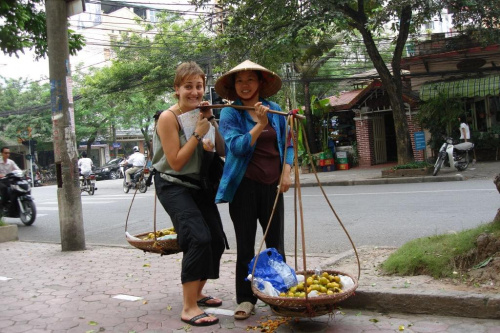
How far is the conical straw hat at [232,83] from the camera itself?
3.43 meters

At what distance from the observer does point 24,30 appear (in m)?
7.95

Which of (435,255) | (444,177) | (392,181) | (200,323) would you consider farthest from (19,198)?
(444,177)

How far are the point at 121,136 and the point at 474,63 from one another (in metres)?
32.8

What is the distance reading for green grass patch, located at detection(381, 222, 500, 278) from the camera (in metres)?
3.79

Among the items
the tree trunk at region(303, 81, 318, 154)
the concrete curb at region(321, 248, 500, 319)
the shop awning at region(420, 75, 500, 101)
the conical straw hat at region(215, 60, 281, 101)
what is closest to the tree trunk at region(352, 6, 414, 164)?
the shop awning at region(420, 75, 500, 101)

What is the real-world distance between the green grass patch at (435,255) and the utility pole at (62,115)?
4.24 meters

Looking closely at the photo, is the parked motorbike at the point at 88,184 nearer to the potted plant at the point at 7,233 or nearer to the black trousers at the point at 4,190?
the black trousers at the point at 4,190

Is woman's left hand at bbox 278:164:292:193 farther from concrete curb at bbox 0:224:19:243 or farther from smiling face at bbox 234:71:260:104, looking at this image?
concrete curb at bbox 0:224:19:243

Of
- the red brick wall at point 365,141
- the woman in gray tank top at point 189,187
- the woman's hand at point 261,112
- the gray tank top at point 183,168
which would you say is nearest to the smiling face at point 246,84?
the woman in gray tank top at point 189,187

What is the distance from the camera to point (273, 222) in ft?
11.5

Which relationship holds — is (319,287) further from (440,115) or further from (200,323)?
(440,115)

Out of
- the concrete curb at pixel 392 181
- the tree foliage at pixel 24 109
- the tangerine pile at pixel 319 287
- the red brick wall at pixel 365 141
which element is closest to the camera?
the tangerine pile at pixel 319 287

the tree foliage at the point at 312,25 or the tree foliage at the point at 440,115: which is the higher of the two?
the tree foliage at the point at 312,25

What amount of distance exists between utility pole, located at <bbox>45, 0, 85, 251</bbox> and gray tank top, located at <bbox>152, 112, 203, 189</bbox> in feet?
10.8
